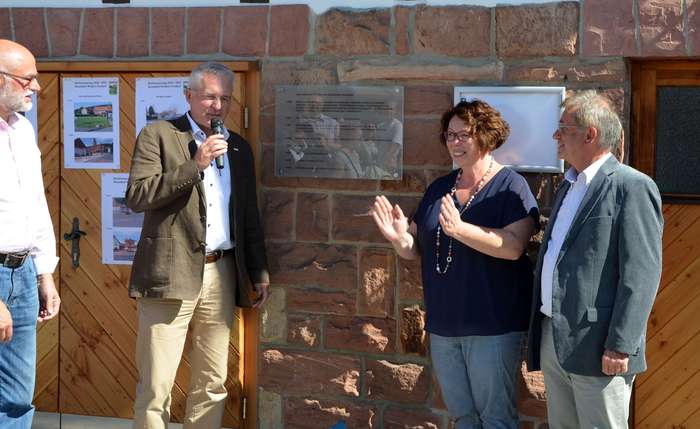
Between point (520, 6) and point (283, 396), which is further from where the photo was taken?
point (283, 396)

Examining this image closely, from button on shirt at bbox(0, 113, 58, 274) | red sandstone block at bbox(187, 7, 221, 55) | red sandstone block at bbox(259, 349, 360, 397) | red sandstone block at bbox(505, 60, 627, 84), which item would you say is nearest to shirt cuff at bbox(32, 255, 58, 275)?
button on shirt at bbox(0, 113, 58, 274)

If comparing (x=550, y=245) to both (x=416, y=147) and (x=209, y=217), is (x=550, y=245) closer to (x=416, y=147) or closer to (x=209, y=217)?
(x=416, y=147)

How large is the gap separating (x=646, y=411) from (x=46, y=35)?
3834 millimetres

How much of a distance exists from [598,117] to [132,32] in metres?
2.72

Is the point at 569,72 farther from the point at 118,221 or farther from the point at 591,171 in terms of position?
the point at 118,221

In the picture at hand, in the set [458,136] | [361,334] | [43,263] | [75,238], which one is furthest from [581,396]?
[75,238]

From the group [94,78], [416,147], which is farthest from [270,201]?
[94,78]

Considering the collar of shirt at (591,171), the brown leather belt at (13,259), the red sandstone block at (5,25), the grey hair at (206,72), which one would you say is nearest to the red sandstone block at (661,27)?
the collar of shirt at (591,171)

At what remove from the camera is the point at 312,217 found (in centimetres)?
511

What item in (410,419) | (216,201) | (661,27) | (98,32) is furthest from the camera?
(98,32)

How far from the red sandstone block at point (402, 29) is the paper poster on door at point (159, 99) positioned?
1199mm

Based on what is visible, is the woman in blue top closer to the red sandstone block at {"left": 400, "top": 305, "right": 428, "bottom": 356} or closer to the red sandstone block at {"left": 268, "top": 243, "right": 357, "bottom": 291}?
the red sandstone block at {"left": 400, "top": 305, "right": 428, "bottom": 356}

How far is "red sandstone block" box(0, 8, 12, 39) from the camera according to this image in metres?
5.49

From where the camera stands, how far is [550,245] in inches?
157
